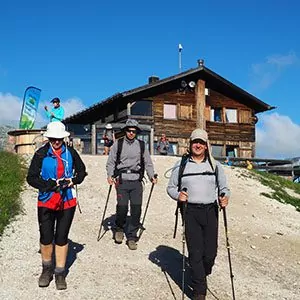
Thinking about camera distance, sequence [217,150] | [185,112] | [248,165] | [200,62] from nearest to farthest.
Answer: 1. [248,165]
2. [185,112]
3. [200,62]
4. [217,150]

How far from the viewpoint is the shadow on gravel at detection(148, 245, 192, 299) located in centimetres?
671

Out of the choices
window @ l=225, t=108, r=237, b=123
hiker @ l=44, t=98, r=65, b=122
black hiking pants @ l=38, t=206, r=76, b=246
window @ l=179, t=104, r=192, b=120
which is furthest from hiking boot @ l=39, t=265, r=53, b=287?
window @ l=225, t=108, r=237, b=123

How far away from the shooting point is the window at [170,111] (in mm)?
34022

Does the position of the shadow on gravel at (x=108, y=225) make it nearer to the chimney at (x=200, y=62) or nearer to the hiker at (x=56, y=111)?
the hiker at (x=56, y=111)

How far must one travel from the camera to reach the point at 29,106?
22453mm

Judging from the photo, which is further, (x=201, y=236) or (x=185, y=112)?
(x=185, y=112)

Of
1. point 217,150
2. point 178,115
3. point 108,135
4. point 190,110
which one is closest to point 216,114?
point 190,110

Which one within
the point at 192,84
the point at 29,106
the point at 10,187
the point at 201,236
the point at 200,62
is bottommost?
the point at 201,236

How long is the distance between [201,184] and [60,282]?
2.21 m

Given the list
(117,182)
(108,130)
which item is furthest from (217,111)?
(117,182)

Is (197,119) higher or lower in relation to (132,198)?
higher

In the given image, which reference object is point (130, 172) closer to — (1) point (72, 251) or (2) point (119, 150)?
(2) point (119, 150)

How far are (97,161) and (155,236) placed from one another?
34.4 feet

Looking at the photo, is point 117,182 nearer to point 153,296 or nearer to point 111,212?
point 153,296
